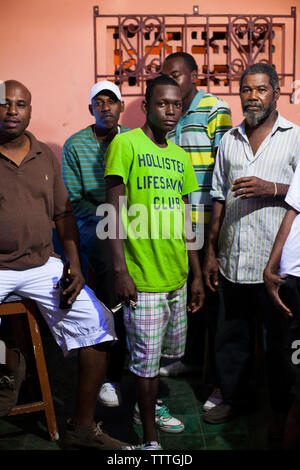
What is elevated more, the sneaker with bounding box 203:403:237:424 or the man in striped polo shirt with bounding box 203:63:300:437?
the man in striped polo shirt with bounding box 203:63:300:437

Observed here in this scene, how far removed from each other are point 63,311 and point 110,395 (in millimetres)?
803

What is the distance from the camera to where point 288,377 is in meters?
2.78

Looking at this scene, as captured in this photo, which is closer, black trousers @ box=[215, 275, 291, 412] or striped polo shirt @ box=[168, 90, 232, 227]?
black trousers @ box=[215, 275, 291, 412]

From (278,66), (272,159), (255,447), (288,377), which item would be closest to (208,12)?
(278,66)

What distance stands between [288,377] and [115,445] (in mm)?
1009

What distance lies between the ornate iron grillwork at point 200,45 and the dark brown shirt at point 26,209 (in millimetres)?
Result: 1937

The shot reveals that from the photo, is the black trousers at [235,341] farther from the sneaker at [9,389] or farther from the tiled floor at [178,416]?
the sneaker at [9,389]

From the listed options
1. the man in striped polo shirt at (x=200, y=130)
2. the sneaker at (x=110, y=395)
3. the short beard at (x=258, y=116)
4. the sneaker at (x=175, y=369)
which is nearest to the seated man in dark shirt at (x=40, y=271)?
the sneaker at (x=110, y=395)

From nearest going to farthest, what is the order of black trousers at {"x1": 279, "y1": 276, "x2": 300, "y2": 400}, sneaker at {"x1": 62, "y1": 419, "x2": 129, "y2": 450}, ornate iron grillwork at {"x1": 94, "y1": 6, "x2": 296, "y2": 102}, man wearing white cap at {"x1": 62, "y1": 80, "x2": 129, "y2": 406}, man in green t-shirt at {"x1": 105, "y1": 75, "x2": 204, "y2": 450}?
black trousers at {"x1": 279, "y1": 276, "x2": 300, "y2": 400} < man in green t-shirt at {"x1": 105, "y1": 75, "x2": 204, "y2": 450} < sneaker at {"x1": 62, "y1": 419, "x2": 129, "y2": 450} < man wearing white cap at {"x1": 62, "y1": 80, "x2": 129, "y2": 406} < ornate iron grillwork at {"x1": 94, "y1": 6, "x2": 296, "y2": 102}

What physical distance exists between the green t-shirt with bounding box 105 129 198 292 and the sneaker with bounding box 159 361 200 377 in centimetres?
127

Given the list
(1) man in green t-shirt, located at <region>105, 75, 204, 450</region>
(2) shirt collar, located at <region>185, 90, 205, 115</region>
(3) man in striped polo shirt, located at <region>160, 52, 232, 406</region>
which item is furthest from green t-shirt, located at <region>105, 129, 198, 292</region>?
(2) shirt collar, located at <region>185, 90, 205, 115</region>

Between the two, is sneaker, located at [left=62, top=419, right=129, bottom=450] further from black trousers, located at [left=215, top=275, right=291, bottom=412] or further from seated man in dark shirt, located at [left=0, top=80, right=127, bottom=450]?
black trousers, located at [left=215, top=275, right=291, bottom=412]

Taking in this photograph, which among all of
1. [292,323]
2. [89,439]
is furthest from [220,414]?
[292,323]

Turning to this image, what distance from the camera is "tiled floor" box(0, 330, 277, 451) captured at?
2670 mm
